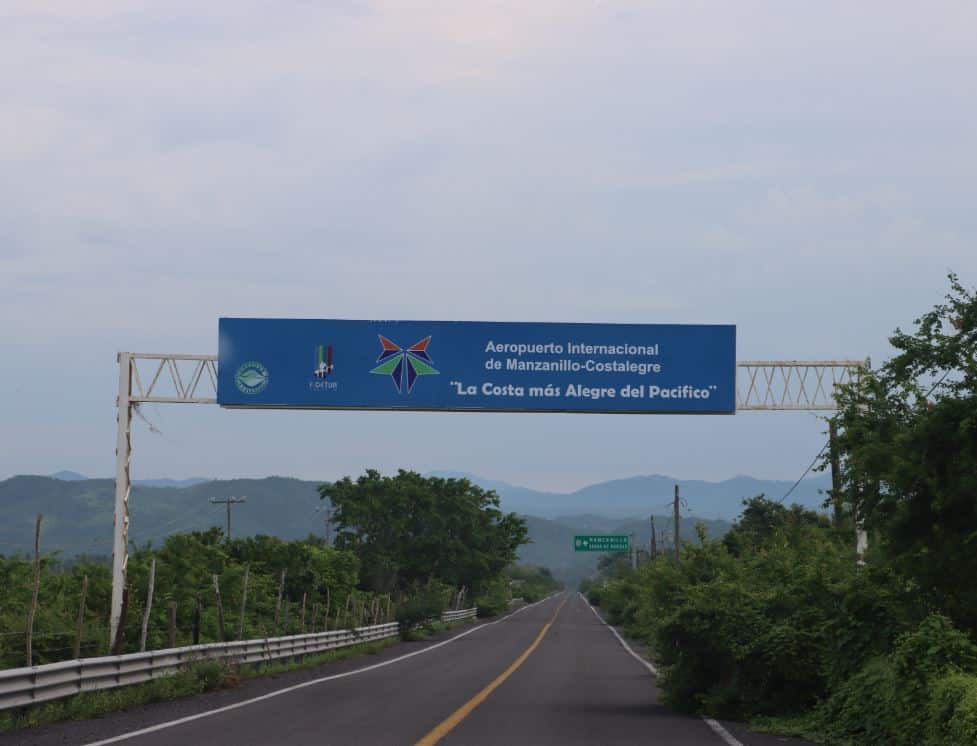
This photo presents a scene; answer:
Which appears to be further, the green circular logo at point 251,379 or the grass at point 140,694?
the green circular logo at point 251,379

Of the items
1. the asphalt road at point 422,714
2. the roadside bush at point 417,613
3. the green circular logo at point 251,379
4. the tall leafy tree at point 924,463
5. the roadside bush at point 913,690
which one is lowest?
the roadside bush at point 417,613

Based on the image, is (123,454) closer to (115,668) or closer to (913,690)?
(115,668)

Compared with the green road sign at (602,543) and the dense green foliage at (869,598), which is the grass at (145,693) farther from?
the green road sign at (602,543)

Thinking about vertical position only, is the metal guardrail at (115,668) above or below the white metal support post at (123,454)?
below

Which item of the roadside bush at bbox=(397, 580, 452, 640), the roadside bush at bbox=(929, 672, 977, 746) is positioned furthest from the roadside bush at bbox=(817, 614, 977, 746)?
the roadside bush at bbox=(397, 580, 452, 640)

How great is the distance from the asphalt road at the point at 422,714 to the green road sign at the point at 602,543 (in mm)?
87118

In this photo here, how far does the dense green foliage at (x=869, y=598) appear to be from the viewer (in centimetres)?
1316

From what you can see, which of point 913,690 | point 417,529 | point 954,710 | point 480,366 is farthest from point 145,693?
point 417,529

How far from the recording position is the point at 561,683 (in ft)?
84.3

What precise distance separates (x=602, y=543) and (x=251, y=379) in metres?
93.3

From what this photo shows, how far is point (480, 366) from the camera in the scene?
28609 millimetres

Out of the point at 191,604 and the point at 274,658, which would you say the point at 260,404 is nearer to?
the point at 274,658

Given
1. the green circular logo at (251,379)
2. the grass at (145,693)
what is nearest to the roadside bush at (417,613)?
the grass at (145,693)

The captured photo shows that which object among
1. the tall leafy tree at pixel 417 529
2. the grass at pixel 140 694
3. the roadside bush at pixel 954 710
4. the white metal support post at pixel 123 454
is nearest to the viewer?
the roadside bush at pixel 954 710
